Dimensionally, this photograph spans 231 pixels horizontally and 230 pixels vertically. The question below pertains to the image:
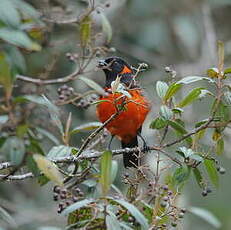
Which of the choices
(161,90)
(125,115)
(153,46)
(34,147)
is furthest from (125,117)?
(34,147)

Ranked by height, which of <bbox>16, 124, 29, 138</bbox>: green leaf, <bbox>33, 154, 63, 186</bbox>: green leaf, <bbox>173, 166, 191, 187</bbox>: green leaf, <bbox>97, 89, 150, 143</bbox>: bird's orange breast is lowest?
<bbox>33, 154, 63, 186</bbox>: green leaf

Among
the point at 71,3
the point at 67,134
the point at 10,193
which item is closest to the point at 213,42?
the point at 71,3

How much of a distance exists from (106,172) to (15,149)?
379mm

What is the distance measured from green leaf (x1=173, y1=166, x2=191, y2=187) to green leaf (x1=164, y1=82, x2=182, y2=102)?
327 mm

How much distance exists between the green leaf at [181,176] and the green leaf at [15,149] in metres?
0.81

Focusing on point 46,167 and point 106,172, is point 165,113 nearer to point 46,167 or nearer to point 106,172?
point 106,172

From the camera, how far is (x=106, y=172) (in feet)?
7.14

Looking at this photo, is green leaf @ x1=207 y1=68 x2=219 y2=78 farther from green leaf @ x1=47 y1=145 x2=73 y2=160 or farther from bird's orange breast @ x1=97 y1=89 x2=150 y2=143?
bird's orange breast @ x1=97 y1=89 x2=150 y2=143

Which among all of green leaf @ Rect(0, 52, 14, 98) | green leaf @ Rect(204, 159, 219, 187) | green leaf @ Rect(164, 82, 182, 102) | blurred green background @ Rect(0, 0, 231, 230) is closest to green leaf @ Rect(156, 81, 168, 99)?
green leaf @ Rect(164, 82, 182, 102)

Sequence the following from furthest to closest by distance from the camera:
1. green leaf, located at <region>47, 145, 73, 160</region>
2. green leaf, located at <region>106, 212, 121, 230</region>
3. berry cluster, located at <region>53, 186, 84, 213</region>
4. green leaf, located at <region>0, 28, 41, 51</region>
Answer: green leaf, located at <region>47, 145, 73, 160</region> → berry cluster, located at <region>53, 186, 84, 213</region> → green leaf, located at <region>106, 212, 121, 230</region> → green leaf, located at <region>0, 28, 41, 51</region>

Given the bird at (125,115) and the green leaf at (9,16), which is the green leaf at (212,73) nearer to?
the green leaf at (9,16)

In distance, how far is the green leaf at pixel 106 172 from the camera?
7.07 ft

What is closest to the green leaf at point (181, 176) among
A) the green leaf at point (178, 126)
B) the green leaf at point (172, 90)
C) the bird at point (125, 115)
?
the green leaf at point (178, 126)

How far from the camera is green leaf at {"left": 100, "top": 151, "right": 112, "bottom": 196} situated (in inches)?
84.8
